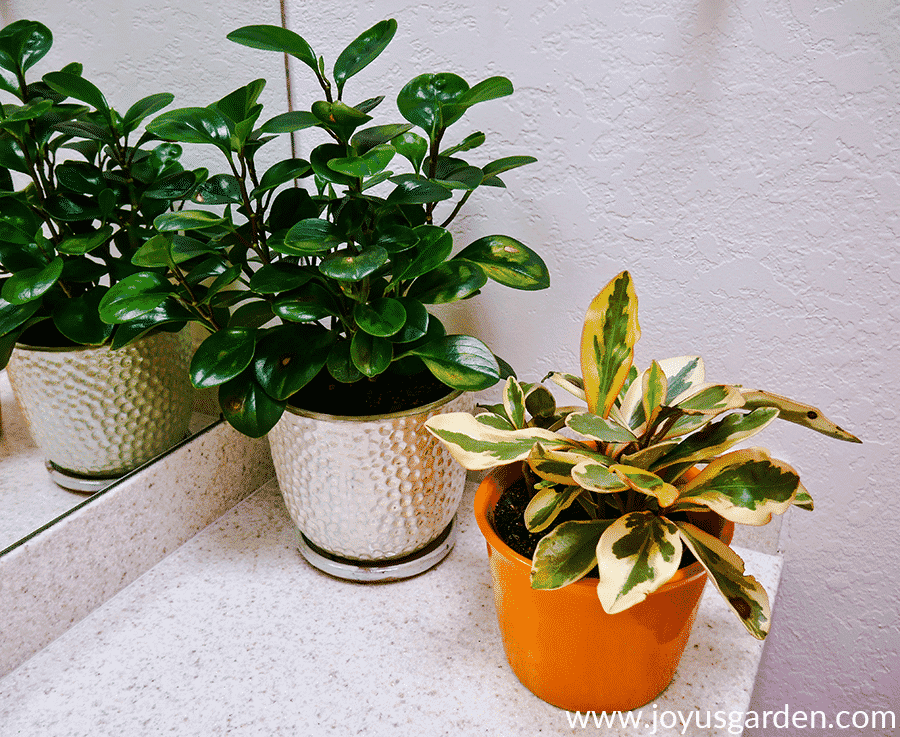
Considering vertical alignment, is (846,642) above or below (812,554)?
below

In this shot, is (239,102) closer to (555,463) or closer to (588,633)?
(555,463)

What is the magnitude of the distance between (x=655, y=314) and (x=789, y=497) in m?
0.35

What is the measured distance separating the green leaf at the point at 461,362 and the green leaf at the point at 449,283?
0.15ft

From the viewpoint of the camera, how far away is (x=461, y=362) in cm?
69

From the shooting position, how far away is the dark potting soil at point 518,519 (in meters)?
0.65

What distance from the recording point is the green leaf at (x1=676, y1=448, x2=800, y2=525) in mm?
536

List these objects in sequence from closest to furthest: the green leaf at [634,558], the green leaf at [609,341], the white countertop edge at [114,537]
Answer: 1. the green leaf at [634,558]
2. the green leaf at [609,341]
3. the white countertop edge at [114,537]

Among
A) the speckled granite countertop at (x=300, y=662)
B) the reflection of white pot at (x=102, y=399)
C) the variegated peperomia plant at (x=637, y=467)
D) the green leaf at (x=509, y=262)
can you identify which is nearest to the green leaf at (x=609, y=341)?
the variegated peperomia plant at (x=637, y=467)

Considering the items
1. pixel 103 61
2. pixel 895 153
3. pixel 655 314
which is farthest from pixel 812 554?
pixel 103 61

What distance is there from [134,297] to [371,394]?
10.8 inches

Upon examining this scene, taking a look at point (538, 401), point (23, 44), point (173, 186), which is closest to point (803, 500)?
point (538, 401)

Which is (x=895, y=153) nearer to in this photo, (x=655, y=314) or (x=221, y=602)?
(x=655, y=314)

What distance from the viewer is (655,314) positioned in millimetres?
847

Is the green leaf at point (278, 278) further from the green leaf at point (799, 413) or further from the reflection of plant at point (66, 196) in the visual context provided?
the green leaf at point (799, 413)
